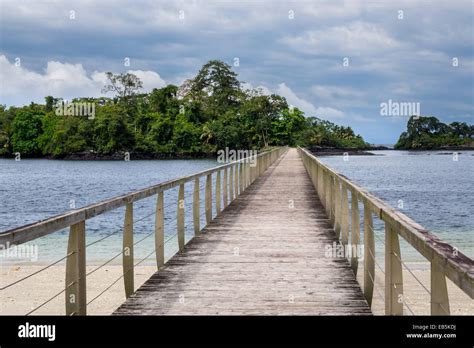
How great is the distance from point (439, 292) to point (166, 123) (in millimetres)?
110355

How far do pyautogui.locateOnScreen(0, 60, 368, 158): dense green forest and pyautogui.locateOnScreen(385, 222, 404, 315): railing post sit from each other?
10051 centimetres

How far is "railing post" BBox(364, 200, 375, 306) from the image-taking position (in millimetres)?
5438

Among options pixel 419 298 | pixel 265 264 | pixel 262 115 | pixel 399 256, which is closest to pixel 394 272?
pixel 399 256

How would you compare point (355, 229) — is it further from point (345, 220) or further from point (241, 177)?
point (241, 177)

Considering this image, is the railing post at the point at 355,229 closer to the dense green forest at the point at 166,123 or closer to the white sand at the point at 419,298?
the white sand at the point at 419,298

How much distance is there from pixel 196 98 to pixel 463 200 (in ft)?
289

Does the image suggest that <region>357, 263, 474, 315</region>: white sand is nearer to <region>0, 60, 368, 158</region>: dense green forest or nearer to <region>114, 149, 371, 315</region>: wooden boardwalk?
<region>114, 149, 371, 315</region>: wooden boardwalk

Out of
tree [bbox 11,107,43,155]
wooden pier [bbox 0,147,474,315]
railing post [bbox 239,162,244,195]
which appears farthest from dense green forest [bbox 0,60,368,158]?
wooden pier [bbox 0,147,474,315]

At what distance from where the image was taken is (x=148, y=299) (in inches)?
212

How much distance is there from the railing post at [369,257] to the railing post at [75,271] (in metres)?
2.54

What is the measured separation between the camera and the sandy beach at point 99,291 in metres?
11.3

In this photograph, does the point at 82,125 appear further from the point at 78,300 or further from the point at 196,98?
the point at 78,300

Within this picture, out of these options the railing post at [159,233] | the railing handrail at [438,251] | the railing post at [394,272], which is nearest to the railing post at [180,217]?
the railing post at [159,233]
